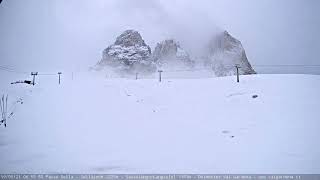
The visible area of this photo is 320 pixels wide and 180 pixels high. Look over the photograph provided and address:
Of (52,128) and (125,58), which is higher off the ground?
(125,58)

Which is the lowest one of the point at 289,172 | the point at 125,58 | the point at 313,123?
the point at 289,172

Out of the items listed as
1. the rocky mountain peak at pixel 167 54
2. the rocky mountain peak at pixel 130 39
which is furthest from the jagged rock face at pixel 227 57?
the rocky mountain peak at pixel 130 39

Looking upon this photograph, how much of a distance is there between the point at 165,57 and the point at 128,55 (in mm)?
30983

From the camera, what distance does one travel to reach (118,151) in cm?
977

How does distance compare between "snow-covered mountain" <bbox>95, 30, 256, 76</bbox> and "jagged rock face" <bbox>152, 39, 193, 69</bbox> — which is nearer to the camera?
"snow-covered mountain" <bbox>95, 30, 256, 76</bbox>

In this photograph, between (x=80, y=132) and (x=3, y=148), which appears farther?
(x=80, y=132)

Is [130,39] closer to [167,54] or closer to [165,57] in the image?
[165,57]

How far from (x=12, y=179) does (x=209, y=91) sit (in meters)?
19.1

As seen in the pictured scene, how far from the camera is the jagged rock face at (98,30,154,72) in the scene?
144750 mm

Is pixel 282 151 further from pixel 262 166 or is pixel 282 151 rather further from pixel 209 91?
pixel 209 91

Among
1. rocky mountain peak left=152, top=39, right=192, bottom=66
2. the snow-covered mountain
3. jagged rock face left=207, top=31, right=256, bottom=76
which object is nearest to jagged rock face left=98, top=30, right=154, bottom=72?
the snow-covered mountain

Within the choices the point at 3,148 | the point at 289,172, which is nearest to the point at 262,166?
the point at 289,172

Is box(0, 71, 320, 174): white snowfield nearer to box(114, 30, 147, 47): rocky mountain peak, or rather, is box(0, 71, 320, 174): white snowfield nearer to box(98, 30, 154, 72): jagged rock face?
box(98, 30, 154, 72): jagged rock face

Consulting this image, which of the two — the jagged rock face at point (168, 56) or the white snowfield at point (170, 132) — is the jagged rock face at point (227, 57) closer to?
the jagged rock face at point (168, 56)
